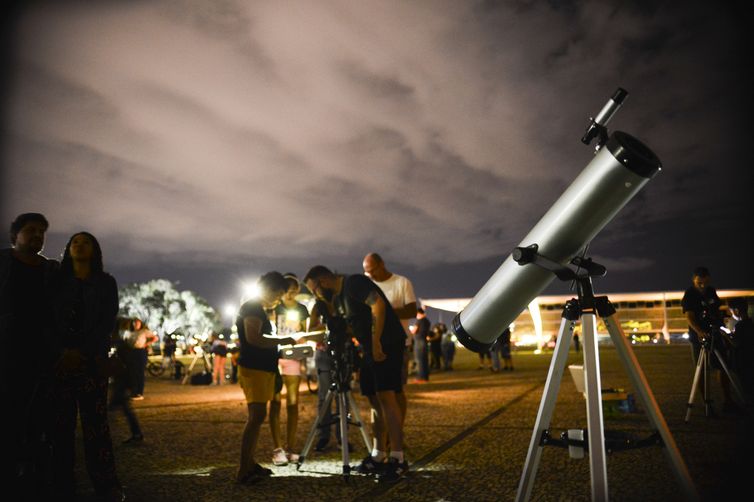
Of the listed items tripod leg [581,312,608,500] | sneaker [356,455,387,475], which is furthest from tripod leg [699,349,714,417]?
tripod leg [581,312,608,500]

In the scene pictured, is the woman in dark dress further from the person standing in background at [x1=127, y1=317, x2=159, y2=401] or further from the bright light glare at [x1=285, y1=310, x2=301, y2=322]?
the person standing in background at [x1=127, y1=317, x2=159, y2=401]

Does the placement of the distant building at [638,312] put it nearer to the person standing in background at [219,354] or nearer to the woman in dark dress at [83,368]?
the person standing in background at [219,354]

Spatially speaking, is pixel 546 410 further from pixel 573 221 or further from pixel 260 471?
pixel 260 471

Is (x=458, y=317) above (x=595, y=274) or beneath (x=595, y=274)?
beneath

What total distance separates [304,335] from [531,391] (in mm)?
7158

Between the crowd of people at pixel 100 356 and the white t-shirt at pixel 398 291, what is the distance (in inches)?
0.5

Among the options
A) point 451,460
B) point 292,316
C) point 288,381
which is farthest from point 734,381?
point 292,316

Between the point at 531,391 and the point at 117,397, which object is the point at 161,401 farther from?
the point at 531,391

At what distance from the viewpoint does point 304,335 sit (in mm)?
4402

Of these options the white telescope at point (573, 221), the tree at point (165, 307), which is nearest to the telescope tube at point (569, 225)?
the white telescope at point (573, 221)

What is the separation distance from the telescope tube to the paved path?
1.63m

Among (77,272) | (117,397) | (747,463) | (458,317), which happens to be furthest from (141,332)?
(747,463)

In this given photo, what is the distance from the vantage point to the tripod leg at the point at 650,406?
221 cm

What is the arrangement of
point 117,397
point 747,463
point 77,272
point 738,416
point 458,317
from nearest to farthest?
point 458,317 → point 77,272 → point 747,463 → point 117,397 → point 738,416
